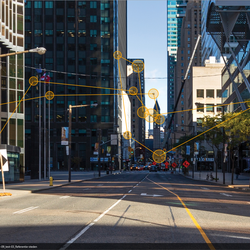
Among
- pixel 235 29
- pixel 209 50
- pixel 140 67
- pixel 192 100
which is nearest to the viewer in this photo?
pixel 140 67

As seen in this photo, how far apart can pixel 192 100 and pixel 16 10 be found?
85832mm

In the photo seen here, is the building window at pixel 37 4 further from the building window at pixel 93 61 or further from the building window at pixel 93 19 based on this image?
the building window at pixel 93 61

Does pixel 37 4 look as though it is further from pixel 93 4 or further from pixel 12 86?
pixel 12 86

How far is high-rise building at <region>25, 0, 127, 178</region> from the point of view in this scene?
118375 millimetres

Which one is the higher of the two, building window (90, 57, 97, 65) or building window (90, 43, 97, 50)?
building window (90, 43, 97, 50)

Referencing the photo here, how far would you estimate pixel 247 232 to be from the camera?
12.1m

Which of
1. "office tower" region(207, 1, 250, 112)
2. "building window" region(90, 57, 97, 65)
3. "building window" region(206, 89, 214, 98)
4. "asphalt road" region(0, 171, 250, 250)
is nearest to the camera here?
"asphalt road" region(0, 171, 250, 250)

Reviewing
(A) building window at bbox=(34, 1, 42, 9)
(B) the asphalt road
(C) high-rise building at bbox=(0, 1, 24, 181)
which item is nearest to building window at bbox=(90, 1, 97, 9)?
(A) building window at bbox=(34, 1, 42, 9)

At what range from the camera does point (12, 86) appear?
46000 mm

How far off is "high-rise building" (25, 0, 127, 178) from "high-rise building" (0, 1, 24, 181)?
69516mm

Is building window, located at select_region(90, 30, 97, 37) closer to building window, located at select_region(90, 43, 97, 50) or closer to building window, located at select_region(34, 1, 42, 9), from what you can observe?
building window, located at select_region(90, 43, 97, 50)

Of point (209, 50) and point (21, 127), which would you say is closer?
point (21, 127)

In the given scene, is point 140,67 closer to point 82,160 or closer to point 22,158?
point 22,158
